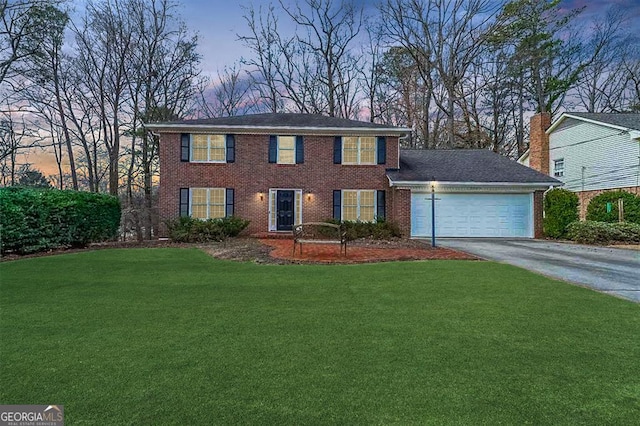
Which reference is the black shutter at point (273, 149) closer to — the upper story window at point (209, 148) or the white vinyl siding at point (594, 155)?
the upper story window at point (209, 148)

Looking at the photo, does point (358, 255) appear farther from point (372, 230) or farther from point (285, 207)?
point (285, 207)

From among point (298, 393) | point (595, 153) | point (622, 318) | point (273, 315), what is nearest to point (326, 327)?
point (273, 315)

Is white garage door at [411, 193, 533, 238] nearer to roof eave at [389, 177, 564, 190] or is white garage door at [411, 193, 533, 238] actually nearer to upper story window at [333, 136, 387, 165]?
roof eave at [389, 177, 564, 190]

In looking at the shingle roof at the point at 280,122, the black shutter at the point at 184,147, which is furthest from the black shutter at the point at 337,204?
the black shutter at the point at 184,147

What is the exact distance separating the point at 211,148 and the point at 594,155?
64.8 feet

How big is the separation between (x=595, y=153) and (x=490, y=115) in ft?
32.3

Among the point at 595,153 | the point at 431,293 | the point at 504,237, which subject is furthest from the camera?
the point at 595,153

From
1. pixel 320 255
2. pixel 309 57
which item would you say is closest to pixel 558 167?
pixel 309 57

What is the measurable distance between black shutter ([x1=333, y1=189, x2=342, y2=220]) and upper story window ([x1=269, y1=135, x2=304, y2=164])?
7.17 feet

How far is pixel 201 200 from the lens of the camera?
16438mm

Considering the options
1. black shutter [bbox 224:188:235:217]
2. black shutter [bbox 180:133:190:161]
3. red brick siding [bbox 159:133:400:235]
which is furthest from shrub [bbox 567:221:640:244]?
black shutter [bbox 180:133:190:161]

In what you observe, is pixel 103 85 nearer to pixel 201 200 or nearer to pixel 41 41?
pixel 41 41

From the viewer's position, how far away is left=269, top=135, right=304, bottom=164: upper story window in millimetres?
16797

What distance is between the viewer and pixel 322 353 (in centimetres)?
330
